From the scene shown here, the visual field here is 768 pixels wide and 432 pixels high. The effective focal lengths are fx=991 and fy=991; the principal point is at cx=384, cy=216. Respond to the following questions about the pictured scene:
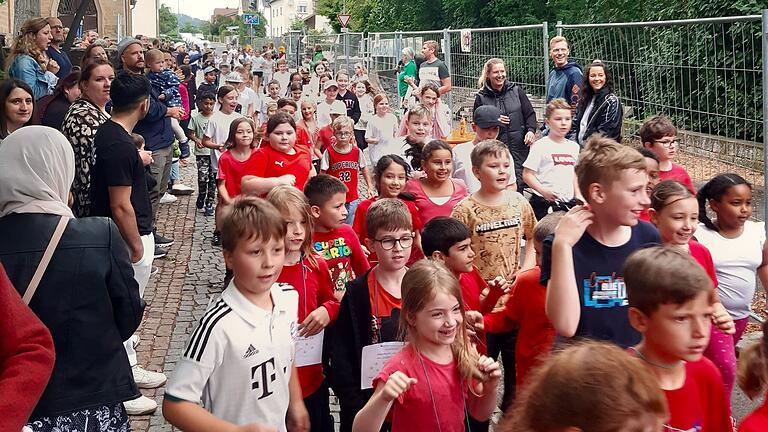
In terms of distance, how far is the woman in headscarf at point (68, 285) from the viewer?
12.9 ft

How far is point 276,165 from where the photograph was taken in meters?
8.19

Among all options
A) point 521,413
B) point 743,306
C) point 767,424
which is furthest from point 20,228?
point 743,306

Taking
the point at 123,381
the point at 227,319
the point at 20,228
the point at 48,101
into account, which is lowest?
the point at 123,381

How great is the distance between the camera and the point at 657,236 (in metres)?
4.12

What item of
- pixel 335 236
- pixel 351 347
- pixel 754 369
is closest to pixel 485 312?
pixel 351 347

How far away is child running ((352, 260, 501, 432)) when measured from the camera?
390cm

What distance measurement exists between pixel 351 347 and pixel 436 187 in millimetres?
2311

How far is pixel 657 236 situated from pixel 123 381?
230 centimetres

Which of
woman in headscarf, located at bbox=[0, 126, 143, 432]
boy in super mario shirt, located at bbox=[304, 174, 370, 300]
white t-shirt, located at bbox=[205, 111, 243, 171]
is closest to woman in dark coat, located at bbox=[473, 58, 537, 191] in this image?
white t-shirt, located at bbox=[205, 111, 243, 171]

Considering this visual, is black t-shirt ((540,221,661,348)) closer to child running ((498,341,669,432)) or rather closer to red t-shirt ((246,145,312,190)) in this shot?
child running ((498,341,669,432))

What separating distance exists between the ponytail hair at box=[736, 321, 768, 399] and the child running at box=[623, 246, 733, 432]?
7.7 inches

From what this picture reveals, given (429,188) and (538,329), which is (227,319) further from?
(429,188)

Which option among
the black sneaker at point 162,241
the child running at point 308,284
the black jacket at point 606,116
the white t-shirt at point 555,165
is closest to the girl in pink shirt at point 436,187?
the white t-shirt at point 555,165

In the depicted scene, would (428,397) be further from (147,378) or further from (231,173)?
(231,173)
